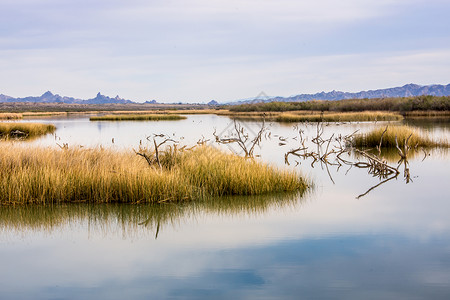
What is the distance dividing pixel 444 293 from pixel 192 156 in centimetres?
724

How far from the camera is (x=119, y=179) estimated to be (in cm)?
923

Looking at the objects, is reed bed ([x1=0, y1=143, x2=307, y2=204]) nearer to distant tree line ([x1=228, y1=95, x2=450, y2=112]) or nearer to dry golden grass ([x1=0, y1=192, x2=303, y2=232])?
dry golden grass ([x1=0, y1=192, x2=303, y2=232])

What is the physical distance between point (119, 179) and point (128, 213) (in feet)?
3.41

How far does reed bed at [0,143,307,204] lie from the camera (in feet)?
29.8

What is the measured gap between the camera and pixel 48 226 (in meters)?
7.76

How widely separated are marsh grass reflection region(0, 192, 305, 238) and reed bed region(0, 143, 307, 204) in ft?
0.81

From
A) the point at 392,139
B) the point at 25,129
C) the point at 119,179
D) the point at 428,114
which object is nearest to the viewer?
the point at 119,179

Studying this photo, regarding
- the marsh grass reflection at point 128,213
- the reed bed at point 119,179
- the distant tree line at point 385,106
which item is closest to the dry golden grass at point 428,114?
the distant tree line at point 385,106

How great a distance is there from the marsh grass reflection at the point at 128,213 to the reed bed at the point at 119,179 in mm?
248

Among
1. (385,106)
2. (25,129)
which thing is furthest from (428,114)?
(25,129)

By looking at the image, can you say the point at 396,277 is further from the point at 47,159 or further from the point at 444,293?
the point at 47,159

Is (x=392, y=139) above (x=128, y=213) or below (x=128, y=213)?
above

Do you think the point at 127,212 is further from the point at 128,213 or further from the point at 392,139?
the point at 392,139

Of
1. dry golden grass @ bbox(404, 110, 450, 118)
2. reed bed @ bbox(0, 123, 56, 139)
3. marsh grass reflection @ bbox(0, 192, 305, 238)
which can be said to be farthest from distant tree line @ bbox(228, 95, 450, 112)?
marsh grass reflection @ bbox(0, 192, 305, 238)
